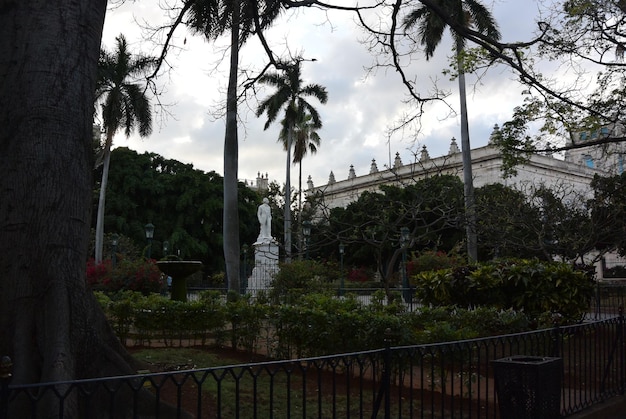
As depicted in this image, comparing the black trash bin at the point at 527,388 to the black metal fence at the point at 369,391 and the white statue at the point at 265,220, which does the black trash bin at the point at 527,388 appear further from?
the white statue at the point at 265,220

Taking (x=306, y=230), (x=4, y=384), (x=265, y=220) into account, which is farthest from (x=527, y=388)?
(x=265, y=220)

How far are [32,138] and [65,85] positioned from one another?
48cm

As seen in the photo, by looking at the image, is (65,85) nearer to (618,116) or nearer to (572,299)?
(572,299)

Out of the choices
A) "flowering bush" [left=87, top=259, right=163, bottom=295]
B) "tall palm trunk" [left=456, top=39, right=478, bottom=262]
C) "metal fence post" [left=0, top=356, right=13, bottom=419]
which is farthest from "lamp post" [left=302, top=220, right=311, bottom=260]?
"metal fence post" [left=0, top=356, right=13, bottom=419]

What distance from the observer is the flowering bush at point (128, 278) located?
1755cm

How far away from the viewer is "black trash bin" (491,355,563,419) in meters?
4.65

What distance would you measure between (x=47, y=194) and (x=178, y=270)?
9.10m

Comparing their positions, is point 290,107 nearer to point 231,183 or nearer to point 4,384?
point 231,183

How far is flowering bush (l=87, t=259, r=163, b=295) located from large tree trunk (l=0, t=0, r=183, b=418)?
1360cm

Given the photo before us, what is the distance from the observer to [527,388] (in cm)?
468

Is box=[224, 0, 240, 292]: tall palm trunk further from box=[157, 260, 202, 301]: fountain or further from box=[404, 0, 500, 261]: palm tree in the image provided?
box=[404, 0, 500, 261]: palm tree

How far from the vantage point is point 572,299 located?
987 cm

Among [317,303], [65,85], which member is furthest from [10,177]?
[317,303]

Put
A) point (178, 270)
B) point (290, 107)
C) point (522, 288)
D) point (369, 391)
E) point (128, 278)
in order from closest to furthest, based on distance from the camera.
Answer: point (369, 391) < point (522, 288) < point (178, 270) < point (128, 278) < point (290, 107)
